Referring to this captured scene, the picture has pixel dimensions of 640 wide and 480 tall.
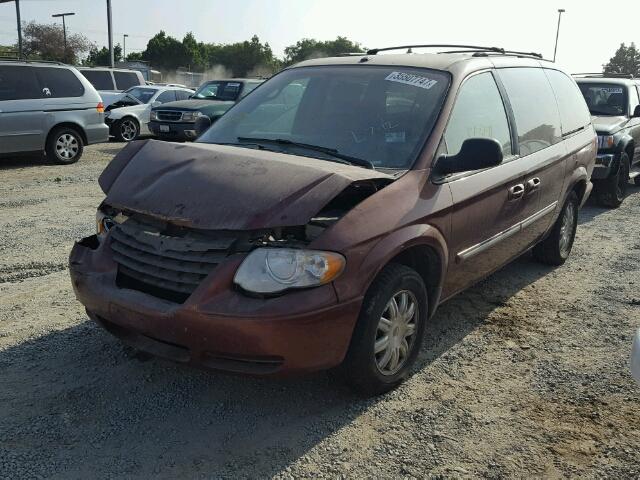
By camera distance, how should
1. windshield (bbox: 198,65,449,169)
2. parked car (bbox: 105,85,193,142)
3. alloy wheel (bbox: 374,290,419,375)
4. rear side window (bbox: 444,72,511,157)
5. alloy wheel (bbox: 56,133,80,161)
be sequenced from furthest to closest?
parked car (bbox: 105,85,193,142) → alloy wheel (bbox: 56,133,80,161) → rear side window (bbox: 444,72,511,157) → windshield (bbox: 198,65,449,169) → alloy wheel (bbox: 374,290,419,375)

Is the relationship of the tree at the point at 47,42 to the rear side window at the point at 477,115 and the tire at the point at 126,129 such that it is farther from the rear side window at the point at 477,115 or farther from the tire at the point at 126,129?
the rear side window at the point at 477,115

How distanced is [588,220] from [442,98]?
5.33 meters

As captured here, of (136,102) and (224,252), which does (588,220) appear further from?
(136,102)

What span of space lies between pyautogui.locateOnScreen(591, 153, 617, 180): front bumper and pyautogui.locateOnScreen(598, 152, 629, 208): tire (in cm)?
13

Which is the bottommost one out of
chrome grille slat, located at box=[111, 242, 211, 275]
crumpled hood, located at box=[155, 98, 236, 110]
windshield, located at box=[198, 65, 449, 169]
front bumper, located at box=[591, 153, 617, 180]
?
front bumper, located at box=[591, 153, 617, 180]

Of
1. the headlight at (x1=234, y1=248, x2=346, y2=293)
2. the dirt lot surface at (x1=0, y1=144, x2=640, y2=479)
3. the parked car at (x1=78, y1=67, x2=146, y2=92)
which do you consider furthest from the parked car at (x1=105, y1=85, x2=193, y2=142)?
the headlight at (x1=234, y1=248, x2=346, y2=293)

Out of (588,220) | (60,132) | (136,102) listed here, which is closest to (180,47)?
(136,102)

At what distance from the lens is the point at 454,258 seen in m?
3.82

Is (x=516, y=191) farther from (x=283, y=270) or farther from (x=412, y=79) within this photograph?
(x=283, y=270)

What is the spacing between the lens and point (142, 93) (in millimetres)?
17609

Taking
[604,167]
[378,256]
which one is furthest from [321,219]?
[604,167]

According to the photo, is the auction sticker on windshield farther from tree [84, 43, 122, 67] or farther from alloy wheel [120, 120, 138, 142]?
tree [84, 43, 122, 67]

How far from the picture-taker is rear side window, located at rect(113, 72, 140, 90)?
1986 cm

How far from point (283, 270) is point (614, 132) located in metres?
7.94
